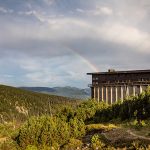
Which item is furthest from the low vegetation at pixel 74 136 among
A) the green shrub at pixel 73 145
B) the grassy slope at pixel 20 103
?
the grassy slope at pixel 20 103

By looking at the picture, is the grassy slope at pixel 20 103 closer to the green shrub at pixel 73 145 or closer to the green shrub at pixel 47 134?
the green shrub at pixel 47 134

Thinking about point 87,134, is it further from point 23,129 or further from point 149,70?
point 149,70

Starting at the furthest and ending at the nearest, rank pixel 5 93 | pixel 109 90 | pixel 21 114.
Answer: pixel 5 93 → pixel 21 114 → pixel 109 90

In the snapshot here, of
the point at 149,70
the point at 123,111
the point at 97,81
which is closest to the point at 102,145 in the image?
the point at 123,111

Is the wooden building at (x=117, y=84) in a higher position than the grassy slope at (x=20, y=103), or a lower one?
higher

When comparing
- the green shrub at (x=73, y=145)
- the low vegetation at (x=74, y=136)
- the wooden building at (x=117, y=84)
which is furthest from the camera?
the wooden building at (x=117, y=84)

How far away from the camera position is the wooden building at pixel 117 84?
58.5 m

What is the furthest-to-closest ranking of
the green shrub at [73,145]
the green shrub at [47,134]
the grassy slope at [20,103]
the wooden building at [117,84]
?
the grassy slope at [20,103] < the wooden building at [117,84] < the green shrub at [47,134] < the green shrub at [73,145]

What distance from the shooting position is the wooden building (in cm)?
5847

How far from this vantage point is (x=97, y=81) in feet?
213

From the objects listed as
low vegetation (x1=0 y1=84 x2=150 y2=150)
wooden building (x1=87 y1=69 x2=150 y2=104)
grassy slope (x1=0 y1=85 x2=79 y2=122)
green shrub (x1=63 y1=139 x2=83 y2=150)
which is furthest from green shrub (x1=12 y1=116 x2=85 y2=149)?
grassy slope (x1=0 y1=85 x2=79 y2=122)

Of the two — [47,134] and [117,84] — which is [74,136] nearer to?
[47,134]

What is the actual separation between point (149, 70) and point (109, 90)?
25.5 feet

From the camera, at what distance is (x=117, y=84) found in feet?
202
